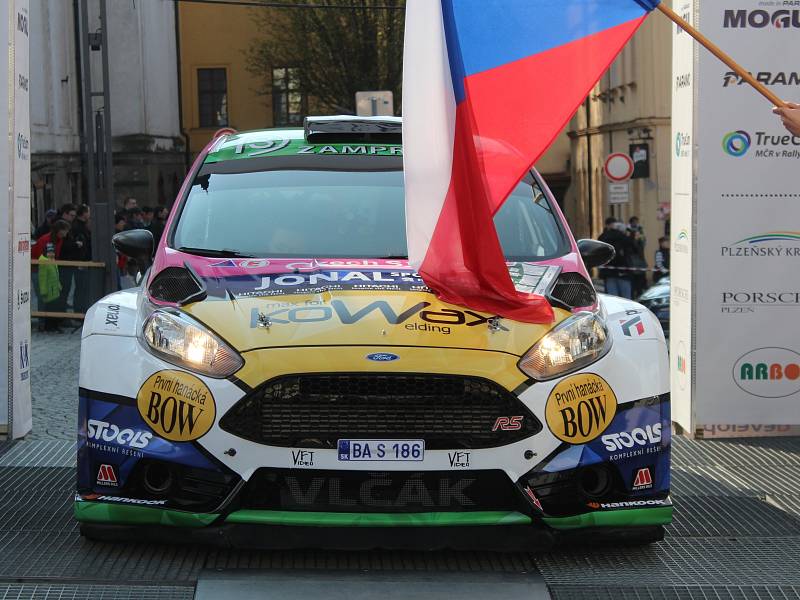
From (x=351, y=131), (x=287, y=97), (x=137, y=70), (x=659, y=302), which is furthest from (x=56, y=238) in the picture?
(x=287, y=97)

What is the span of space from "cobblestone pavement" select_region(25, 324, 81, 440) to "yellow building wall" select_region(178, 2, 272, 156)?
35.7m

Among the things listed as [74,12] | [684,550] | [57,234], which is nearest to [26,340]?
[684,550]

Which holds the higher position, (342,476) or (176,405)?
(176,405)

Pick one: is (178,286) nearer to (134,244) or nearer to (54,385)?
(134,244)

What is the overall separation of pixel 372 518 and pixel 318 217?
1810mm

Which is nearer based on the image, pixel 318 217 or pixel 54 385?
pixel 318 217

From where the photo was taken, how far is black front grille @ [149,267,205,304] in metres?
5.46

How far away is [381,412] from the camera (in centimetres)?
504

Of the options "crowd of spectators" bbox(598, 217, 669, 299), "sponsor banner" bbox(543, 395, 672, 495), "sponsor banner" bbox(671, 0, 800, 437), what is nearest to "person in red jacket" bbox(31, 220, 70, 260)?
"crowd of spectators" bbox(598, 217, 669, 299)

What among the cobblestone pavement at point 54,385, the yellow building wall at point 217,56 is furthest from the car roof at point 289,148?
the yellow building wall at point 217,56

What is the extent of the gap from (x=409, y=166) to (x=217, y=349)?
4.17 ft

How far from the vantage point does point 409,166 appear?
5836 millimetres

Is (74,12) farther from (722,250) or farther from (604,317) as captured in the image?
(604,317)

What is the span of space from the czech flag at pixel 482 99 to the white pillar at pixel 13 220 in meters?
3.48
